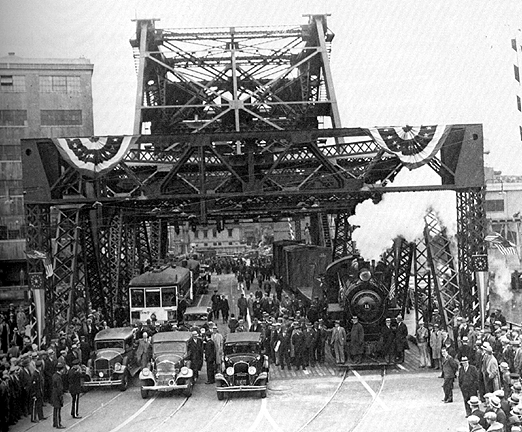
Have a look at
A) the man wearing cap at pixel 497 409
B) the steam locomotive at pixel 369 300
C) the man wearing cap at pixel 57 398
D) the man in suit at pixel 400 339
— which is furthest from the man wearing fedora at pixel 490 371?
the man wearing cap at pixel 57 398

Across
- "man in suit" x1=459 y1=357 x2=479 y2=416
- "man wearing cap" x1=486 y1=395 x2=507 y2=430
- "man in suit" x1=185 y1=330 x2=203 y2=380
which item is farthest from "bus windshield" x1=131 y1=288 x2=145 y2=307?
"man wearing cap" x1=486 y1=395 x2=507 y2=430

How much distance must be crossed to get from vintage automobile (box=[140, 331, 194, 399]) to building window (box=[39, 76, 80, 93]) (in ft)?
99.8

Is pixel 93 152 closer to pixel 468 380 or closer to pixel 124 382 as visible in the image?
pixel 124 382

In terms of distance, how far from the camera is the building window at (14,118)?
41.5 meters

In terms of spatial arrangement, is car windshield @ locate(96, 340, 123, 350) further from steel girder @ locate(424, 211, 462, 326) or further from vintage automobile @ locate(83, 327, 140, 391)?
steel girder @ locate(424, 211, 462, 326)

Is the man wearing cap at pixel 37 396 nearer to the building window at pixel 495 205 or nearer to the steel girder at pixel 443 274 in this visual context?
the steel girder at pixel 443 274

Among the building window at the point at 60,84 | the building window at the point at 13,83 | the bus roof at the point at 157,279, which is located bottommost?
the bus roof at the point at 157,279

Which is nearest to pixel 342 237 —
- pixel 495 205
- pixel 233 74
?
pixel 233 74

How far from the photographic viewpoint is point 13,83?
4278 cm

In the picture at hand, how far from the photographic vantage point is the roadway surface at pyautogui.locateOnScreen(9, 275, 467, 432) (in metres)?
15.1

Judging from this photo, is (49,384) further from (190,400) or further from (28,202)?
(28,202)

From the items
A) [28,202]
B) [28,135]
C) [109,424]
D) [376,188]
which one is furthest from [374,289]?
[28,135]

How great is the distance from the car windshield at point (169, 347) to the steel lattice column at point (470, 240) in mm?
9063

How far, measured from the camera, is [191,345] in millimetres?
Answer: 19641
